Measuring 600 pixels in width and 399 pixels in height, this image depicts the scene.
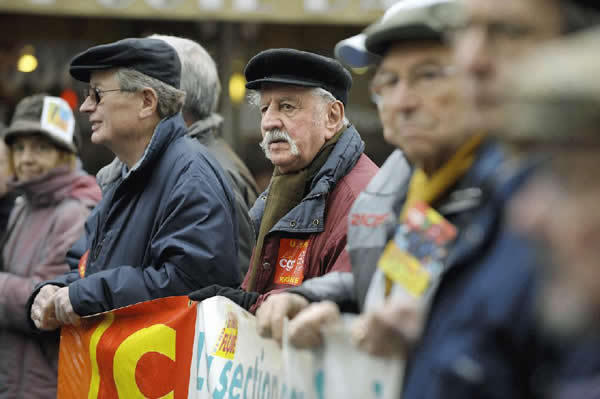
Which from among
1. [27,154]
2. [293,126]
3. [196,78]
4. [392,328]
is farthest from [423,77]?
[27,154]

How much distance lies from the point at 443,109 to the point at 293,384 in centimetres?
97

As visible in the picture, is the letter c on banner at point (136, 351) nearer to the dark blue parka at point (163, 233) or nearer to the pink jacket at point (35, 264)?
the dark blue parka at point (163, 233)

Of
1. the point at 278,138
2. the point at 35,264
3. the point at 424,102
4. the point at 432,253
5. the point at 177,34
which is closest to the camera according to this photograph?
the point at 432,253

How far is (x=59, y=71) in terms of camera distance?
11.6 meters

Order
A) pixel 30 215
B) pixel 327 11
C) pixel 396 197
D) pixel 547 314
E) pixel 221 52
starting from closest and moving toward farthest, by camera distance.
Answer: pixel 547 314
pixel 396 197
pixel 30 215
pixel 327 11
pixel 221 52

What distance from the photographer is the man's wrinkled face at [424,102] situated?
241 cm

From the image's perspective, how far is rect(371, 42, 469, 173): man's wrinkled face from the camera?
2414mm

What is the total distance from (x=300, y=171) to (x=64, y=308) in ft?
4.14

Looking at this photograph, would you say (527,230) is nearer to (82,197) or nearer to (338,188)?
(338,188)

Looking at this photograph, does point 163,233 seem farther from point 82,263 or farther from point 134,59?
point 134,59

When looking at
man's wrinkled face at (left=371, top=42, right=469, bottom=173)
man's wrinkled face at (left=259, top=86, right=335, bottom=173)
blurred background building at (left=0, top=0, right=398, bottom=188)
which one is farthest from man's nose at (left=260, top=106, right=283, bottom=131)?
blurred background building at (left=0, top=0, right=398, bottom=188)

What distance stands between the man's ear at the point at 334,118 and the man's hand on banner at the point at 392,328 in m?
1.93

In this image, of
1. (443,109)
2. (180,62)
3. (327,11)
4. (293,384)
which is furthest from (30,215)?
(327,11)

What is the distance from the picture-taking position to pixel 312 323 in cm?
261
